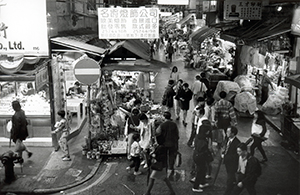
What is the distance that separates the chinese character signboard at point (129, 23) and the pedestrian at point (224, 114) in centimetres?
299

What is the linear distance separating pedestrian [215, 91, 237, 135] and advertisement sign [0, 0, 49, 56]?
5856mm

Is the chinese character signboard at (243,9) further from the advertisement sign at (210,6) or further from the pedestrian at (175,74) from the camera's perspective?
the advertisement sign at (210,6)

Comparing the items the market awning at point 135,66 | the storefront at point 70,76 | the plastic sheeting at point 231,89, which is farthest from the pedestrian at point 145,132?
the plastic sheeting at point 231,89

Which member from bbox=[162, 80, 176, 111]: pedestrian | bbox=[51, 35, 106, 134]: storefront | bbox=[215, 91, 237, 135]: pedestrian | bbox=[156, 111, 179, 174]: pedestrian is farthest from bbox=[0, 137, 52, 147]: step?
bbox=[215, 91, 237, 135]: pedestrian

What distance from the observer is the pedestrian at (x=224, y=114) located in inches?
407

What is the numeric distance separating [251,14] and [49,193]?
32.7 ft

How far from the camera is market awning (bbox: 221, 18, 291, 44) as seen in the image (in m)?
11.9

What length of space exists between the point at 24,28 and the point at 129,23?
132 inches

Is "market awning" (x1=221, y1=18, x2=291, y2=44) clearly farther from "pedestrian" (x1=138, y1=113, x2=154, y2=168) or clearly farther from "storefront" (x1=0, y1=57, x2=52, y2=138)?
"storefront" (x1=0, y1=57, x2=52, y2=138)

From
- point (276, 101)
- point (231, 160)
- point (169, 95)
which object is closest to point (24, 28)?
point (169, 95)

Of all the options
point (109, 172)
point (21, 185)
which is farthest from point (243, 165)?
point (21, 185)

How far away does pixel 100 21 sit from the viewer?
1004 centimetres

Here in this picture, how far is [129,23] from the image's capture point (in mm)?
10047

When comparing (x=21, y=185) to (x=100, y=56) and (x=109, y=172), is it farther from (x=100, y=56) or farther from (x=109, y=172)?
(x=100, y=56)
